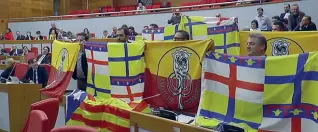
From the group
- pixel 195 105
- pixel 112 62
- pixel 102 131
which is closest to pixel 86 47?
pixel 112 62

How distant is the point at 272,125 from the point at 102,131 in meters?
1.77

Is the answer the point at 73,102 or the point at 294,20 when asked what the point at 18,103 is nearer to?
the point at 73,102

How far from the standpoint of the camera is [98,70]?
3.87 metres

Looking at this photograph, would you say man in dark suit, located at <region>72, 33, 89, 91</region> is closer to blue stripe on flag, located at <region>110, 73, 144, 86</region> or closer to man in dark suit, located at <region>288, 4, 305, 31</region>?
blue stripe on flag, located at <region>110, 73, 144, 86</region>

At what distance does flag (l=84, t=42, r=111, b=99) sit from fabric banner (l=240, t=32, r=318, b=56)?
1883 millimetres

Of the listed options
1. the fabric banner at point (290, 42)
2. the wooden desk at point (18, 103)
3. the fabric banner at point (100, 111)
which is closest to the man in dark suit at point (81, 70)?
the fabric banner at point (100, 111)

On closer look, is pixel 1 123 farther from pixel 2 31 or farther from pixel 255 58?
pixel 2 31

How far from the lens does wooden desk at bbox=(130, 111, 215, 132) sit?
2.67 meters

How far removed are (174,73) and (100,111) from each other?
0.96 m

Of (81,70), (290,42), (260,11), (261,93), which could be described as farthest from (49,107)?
(260,11)

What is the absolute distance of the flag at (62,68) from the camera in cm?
438

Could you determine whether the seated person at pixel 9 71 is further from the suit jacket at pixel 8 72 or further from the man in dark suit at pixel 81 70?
the man in dark suit at pixel 81 70

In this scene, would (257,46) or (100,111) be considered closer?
(257,46)

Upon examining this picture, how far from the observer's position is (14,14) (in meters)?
18.2
